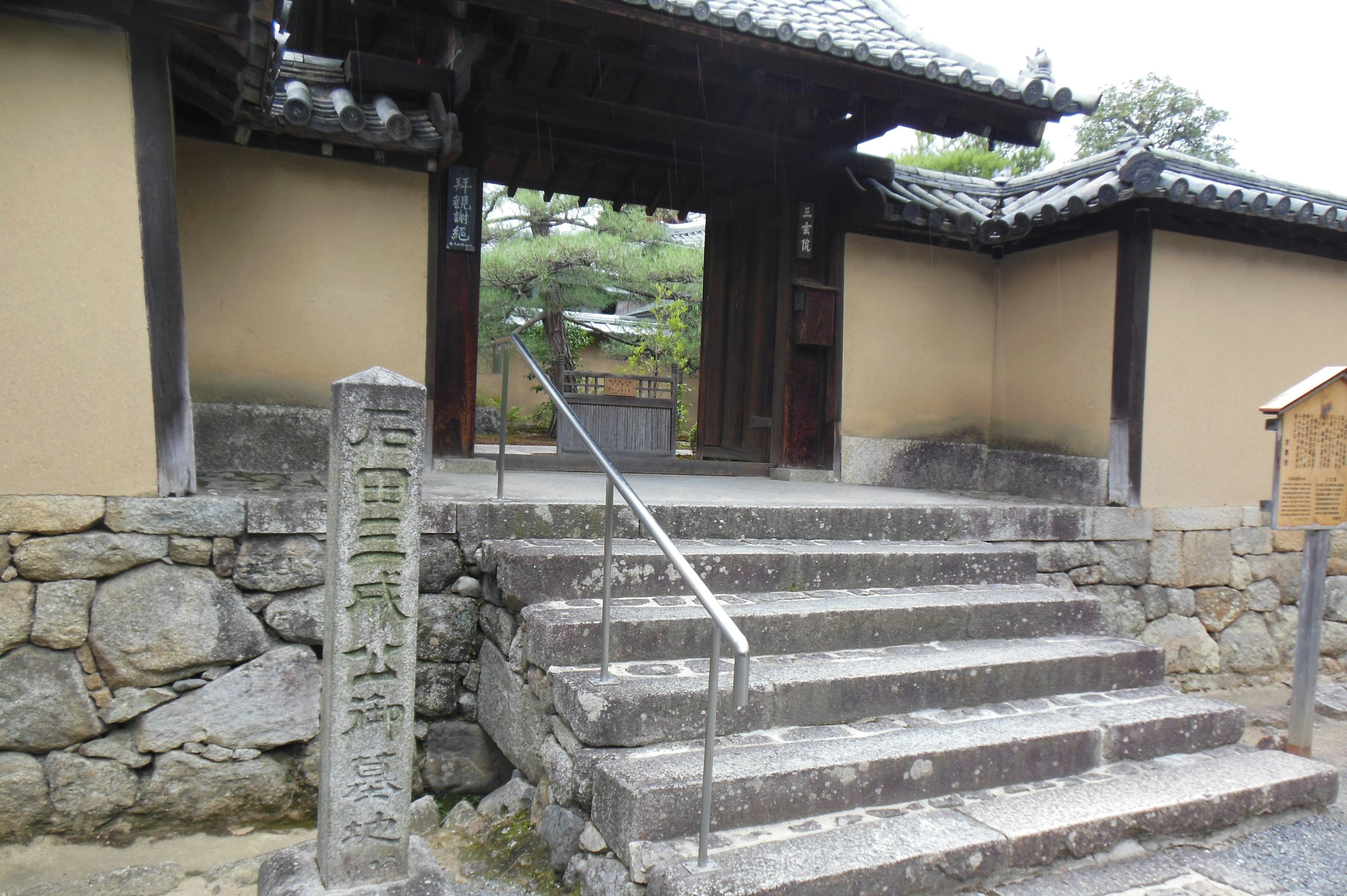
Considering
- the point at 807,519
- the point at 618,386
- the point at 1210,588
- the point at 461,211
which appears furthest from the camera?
the point at 618,386

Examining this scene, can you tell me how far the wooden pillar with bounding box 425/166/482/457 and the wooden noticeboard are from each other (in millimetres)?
4819

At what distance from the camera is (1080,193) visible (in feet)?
19.5

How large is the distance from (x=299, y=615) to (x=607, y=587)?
1794 mm

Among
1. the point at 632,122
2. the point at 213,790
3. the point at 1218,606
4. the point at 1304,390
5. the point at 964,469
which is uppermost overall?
the point at 632,122

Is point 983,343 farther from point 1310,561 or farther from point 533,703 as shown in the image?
point 533,703

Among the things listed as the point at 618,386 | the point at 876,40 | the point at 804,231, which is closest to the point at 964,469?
the point at 804,231

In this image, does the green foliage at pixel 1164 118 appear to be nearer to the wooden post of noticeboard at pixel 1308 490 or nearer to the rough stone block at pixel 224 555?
the wooden post of noticeboard at pixel 1308 490

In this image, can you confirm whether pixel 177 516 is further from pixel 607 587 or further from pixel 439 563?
pixel 607 587

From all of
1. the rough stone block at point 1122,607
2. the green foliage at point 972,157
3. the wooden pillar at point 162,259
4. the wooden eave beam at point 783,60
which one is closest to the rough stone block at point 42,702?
the wooden pillar at point 162,259

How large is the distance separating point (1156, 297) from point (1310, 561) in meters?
2.47

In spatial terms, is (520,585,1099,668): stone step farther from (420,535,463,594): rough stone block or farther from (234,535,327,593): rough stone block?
(234,535,327,593): rough stone block

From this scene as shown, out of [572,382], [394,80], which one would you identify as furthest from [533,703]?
[572,382]

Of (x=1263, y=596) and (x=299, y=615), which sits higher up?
(x=299, y=615)

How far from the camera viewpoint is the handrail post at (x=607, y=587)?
3332 mm
